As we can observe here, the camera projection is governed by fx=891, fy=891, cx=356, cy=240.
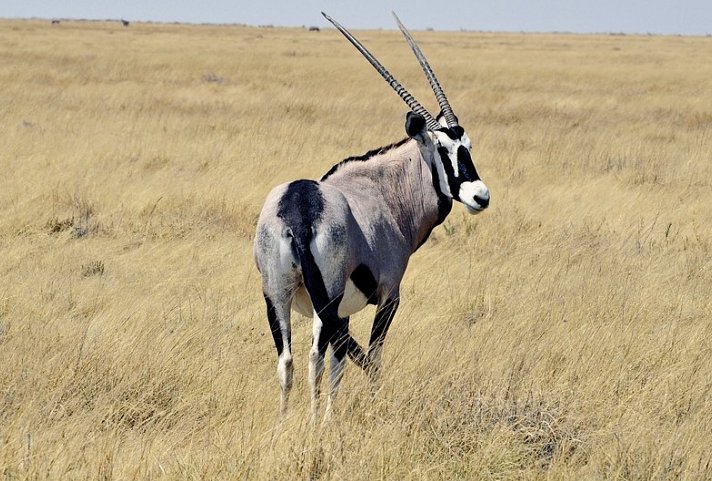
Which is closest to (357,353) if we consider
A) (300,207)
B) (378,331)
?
(378,331)

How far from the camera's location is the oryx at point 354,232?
3855 mm

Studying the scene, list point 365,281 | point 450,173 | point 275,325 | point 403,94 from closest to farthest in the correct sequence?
point 275,325
point 365,281
point 450,173
point 403,94

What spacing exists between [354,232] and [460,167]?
0.83m

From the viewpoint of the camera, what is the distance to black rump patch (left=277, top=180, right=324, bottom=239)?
3828 millimetres

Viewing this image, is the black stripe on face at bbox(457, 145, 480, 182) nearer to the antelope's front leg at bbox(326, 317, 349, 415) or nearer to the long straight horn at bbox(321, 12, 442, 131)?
the long straight horn at bbox(321, 12, 442, 131)

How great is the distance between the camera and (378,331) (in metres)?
4.36

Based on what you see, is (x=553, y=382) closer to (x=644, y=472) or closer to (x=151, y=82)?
(x=644, y=472)

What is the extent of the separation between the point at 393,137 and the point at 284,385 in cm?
1081

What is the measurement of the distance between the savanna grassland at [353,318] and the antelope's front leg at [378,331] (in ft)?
0.40

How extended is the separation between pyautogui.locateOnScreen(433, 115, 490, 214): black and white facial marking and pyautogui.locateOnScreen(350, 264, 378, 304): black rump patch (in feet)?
2.31

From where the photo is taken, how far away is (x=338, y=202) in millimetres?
4059

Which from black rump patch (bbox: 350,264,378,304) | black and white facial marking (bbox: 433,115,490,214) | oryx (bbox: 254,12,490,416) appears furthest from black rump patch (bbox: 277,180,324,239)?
black and white facial marking (bbox: 433,115,490,214)

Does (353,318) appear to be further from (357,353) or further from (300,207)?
(300,207)

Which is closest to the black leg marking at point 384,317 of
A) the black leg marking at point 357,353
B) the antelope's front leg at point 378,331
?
the antelope's front leg at point 378,331
